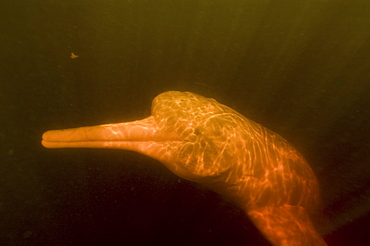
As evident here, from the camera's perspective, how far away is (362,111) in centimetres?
1338

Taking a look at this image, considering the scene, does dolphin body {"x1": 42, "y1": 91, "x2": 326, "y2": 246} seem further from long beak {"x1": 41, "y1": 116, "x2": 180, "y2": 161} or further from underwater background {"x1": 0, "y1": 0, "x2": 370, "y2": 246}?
underwater background {"x1": 0, "y1": 0, "x2": 370, "y2": 246}

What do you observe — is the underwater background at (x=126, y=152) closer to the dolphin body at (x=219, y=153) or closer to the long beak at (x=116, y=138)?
the dolphin body at (x=219, y=153)

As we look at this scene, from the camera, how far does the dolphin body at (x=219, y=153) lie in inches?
145

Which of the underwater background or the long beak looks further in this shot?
the underwater background

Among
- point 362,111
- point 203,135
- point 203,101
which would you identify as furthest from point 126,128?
point 362,111

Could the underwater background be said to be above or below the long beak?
below

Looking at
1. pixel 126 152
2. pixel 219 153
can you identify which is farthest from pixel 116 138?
pixel 126 152

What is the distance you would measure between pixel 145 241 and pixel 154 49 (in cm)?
1650

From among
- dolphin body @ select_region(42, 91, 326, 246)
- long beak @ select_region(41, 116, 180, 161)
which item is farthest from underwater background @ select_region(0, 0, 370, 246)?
long beak @ select_region(41, 116, 180, 161)

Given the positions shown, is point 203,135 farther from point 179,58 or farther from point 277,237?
point 179,58

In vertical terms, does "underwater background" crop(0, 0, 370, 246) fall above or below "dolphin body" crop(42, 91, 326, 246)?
below

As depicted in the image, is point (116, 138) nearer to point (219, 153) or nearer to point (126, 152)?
point (219, 153)

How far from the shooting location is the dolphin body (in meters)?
3.68

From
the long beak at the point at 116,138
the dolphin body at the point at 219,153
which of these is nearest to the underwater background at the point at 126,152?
the dolphin body at the point at 219,153
